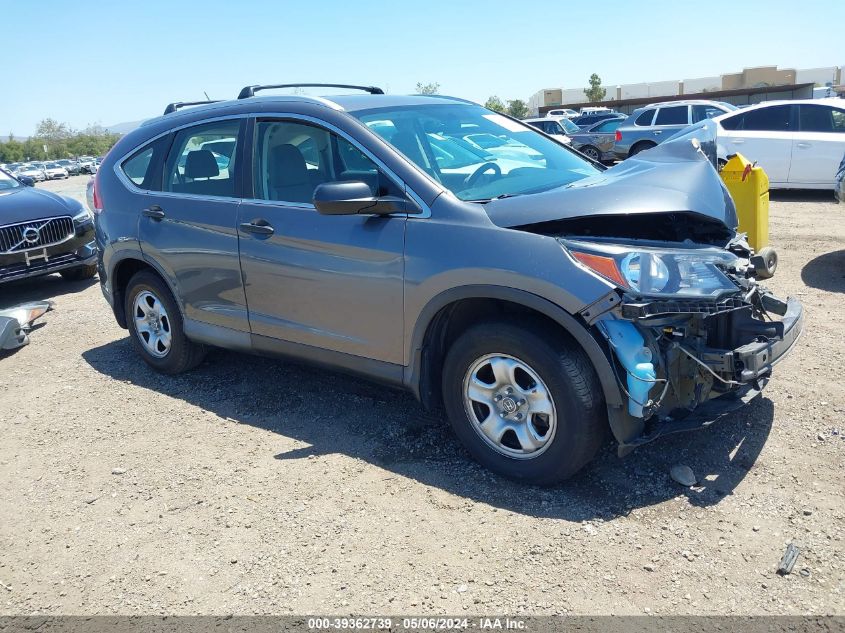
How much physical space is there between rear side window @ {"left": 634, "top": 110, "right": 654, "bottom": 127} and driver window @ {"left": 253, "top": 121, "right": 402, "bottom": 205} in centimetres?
1412

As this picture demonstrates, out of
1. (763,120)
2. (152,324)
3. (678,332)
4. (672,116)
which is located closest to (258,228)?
(152,324)

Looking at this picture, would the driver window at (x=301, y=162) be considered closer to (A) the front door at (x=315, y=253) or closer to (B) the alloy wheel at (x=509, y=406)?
(A) the front door at (x=315, y=253)

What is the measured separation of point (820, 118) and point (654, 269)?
33.8ft

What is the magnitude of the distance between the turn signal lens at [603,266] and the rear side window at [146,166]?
3.18 meters

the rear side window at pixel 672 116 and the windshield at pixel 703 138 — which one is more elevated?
the rear side window at pixel 672 116

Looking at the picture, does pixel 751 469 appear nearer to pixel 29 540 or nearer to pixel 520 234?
pixel 520 234

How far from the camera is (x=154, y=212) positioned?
479 cm

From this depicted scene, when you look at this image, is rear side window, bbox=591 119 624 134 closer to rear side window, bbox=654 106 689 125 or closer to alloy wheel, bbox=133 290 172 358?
rear side window, bbox=654 106 689 125

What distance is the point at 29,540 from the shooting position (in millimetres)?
3318

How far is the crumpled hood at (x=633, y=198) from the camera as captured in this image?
317 cm

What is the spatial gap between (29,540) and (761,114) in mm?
12068

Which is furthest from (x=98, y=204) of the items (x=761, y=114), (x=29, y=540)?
(x=761, y=114)

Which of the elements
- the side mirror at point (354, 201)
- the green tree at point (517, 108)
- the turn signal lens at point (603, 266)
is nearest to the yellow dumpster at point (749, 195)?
the turn signal lens at point (603, 266)

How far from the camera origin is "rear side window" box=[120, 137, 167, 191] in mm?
4891
